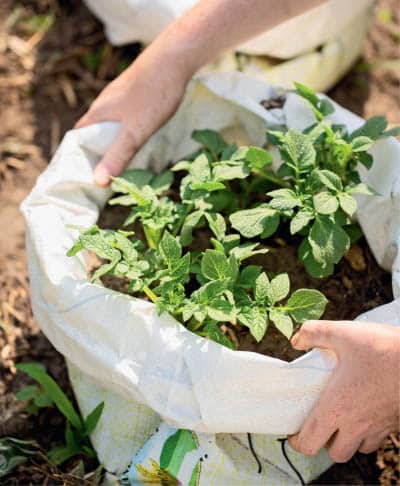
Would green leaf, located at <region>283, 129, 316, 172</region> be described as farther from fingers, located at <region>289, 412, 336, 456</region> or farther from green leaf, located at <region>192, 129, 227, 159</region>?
fingers, located at <region>289, 412, 336, 456</region>

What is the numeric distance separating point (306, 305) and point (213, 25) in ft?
2.15

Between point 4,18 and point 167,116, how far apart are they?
1050 millimetres

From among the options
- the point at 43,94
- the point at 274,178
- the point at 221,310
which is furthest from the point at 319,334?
the point at 43,94

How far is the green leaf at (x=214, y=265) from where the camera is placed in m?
1.15

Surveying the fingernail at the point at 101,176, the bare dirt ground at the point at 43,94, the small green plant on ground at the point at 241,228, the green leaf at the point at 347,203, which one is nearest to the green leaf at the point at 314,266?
the small green plant on ground at the point at 241,228

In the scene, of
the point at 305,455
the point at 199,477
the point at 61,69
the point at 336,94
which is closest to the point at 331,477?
the point at 305,455

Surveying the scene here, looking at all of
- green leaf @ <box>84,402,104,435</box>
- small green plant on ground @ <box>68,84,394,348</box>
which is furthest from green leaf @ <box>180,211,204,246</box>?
green leaf @ <box>84,402,104,435</box>

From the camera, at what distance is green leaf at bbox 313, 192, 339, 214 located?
1.18 m

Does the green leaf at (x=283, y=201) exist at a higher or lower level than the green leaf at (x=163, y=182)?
higher

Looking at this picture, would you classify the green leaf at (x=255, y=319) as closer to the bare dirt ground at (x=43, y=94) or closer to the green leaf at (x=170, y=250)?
the green leaf at (x=170, y=250)

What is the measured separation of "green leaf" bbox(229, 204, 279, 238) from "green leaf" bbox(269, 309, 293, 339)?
15 cm

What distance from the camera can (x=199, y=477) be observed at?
118 cm

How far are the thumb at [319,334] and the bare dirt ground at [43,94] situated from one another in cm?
61

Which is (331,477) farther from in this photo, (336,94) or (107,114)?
(336,94)
